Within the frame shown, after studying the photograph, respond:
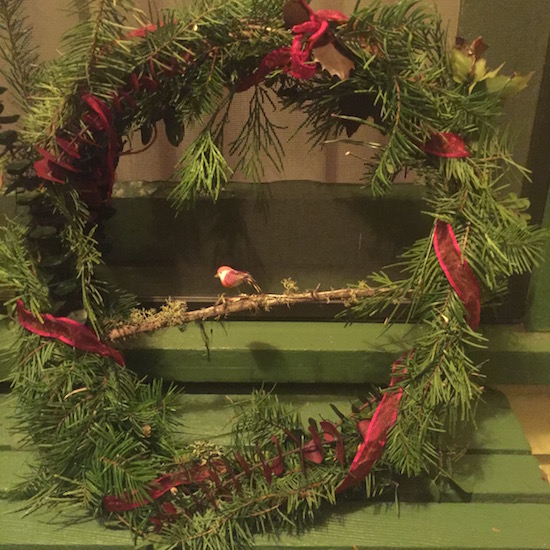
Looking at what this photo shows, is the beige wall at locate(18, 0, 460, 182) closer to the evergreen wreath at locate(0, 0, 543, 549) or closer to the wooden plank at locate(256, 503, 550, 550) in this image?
the evergreen wreath at locate(0, 0, 543, 549)

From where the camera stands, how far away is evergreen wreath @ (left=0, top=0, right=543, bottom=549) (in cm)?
53

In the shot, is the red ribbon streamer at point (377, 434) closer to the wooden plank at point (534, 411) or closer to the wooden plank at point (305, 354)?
the wooden plank at point (305, 354)

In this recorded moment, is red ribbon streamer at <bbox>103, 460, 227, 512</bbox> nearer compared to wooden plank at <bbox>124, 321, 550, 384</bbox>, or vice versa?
red ribbon streamer at <bbox>103, 460, 227, 512</bbox>

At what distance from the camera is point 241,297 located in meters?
0.60

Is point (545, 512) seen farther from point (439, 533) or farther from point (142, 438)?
point (142, 438)

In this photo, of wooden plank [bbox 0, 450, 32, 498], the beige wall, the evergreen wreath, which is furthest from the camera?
the beige wall

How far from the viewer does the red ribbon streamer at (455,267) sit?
0.54 metres

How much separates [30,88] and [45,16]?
0.36ft

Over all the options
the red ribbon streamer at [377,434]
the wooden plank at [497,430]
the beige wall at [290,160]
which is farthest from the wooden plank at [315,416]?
the beige wall at [290,160]

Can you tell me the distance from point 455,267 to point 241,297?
0.66 ft

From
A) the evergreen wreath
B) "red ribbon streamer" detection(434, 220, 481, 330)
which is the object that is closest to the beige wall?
the evergreen wreath

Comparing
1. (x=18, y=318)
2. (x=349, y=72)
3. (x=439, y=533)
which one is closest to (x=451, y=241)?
(x=349, y=72)

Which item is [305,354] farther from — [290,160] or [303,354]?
[290,160]

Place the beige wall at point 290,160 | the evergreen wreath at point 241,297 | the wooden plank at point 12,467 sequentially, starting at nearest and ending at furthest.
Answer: the evergreen wreath at point 241,297 < the wooden plank at point 12,467 < the beige wall at point 290,160
